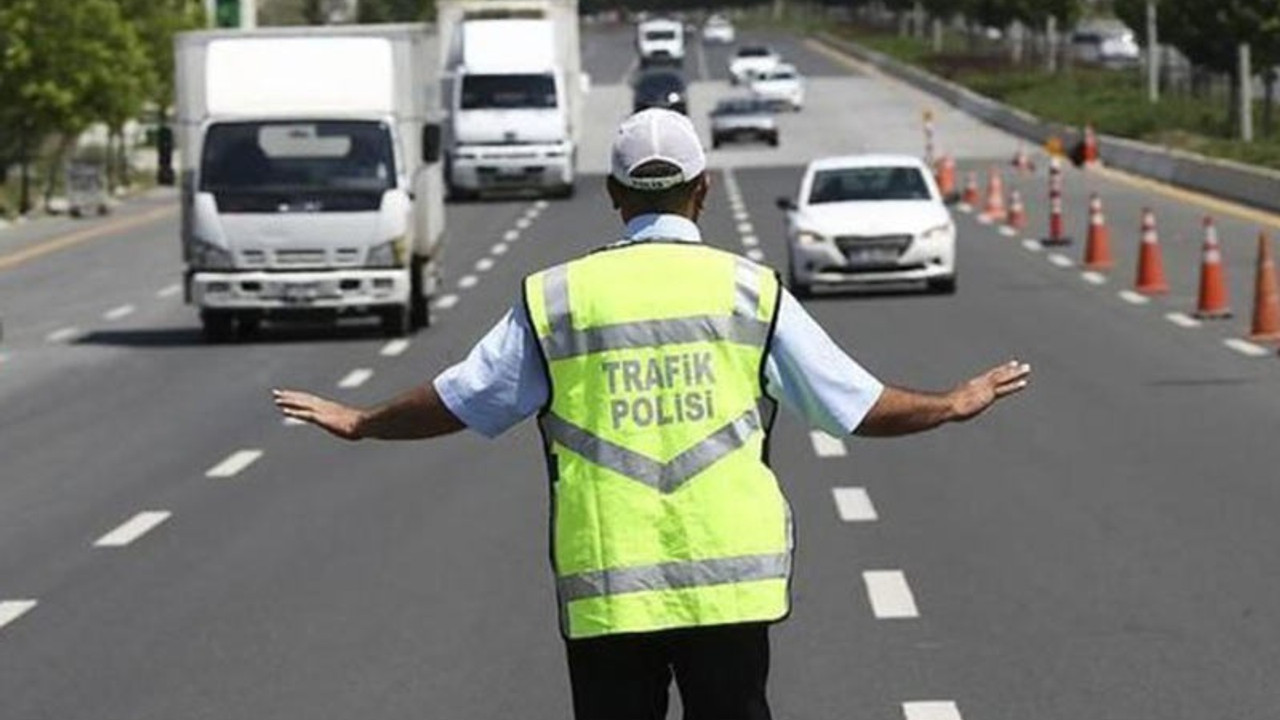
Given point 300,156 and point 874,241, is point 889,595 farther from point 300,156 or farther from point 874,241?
point 874,241

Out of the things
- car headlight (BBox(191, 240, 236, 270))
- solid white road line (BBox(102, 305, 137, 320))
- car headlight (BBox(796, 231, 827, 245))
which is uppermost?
car headlight (BBox(191, 240, 236, 270))

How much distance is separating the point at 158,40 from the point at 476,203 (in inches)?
677

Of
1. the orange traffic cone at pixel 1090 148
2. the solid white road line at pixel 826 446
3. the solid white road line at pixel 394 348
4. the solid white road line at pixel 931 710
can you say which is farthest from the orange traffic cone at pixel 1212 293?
the orange traffic cone at pixel 1090 148

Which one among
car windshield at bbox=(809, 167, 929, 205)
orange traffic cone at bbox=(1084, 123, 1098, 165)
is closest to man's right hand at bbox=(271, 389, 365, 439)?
car windshield at bbox=(809, 167, 929, 205)

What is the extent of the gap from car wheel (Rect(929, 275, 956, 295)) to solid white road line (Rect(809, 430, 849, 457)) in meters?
13.0

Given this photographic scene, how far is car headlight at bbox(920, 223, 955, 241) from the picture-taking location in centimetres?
3369

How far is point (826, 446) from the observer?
20.5 meters

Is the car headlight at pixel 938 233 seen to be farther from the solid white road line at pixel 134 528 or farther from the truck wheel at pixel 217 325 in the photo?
the solid white road line at pixel 134 528

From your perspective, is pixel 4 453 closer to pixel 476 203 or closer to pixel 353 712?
pixel 353 712

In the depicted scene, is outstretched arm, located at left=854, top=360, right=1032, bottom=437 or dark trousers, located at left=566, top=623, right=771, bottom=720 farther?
outstretched arm, located at left=854, top=360, right=1032, bottom=437

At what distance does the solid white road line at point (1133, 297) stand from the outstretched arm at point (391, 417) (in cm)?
2611

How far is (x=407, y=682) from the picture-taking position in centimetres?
1153

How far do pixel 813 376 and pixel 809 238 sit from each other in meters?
27.7

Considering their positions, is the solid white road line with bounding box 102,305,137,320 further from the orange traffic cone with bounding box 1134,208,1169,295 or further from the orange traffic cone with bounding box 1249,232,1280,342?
the orange traffic cone with bounding box 1249,232,1280,342
